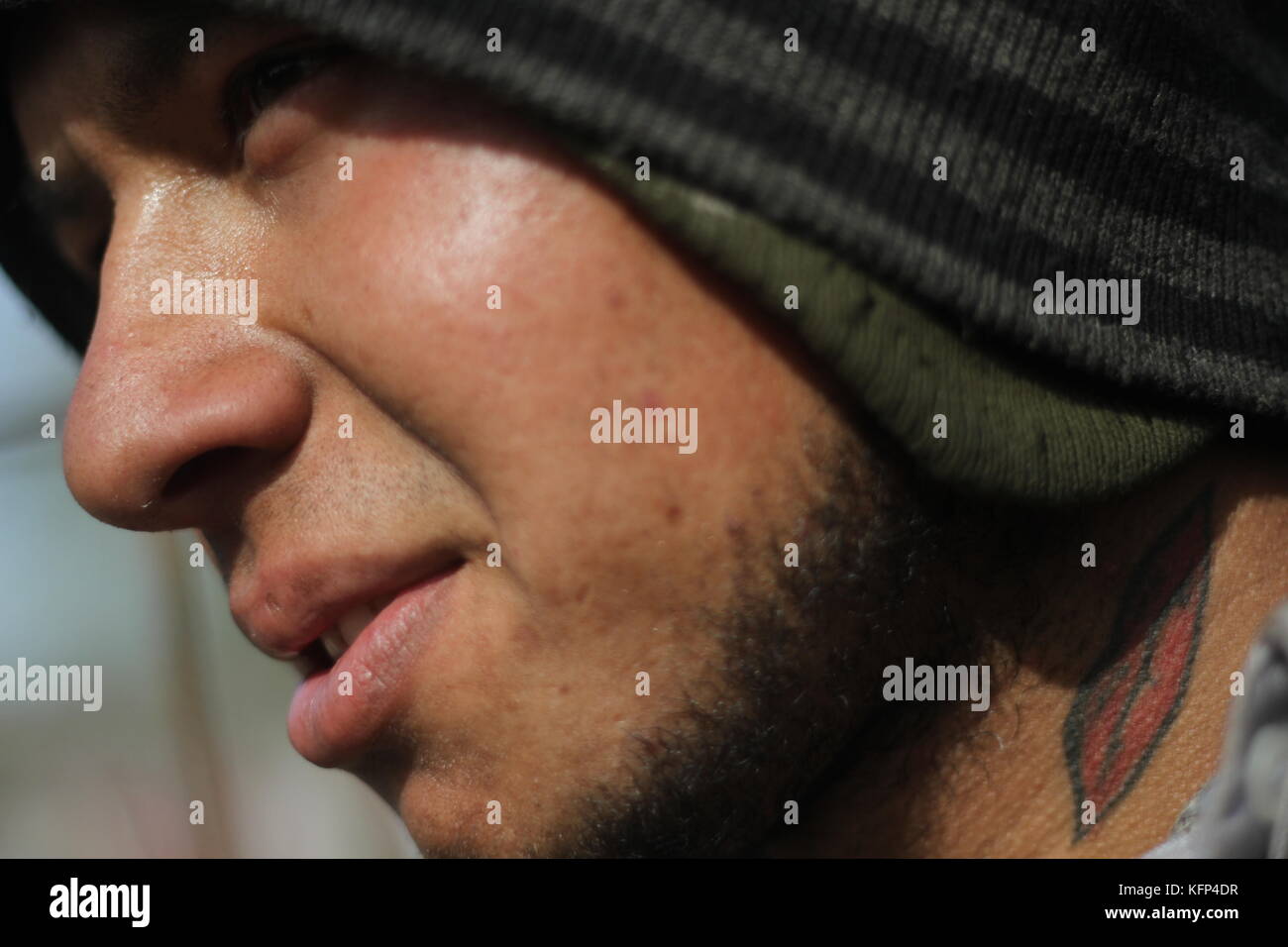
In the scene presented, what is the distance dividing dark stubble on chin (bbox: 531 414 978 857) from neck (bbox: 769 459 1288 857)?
0.06 meters

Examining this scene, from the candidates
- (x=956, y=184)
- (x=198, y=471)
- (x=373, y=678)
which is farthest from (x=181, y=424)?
(x=956, y=184)

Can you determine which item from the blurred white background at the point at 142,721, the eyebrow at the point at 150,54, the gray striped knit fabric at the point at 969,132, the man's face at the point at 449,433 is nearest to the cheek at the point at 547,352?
the man's face at the point at 449,433

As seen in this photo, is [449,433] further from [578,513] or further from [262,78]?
[262,78]

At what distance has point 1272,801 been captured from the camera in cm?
104

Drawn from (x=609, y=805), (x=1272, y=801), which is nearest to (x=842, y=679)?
(x=609, y=805)

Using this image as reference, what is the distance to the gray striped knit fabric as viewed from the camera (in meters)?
1.29

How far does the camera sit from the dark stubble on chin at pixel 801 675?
1.43 m

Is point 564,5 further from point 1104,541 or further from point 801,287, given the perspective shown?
point 1104,541

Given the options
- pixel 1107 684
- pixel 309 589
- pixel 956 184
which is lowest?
pixel 1107 684

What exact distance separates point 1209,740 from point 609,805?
0.73 metres

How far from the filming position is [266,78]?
1479mm

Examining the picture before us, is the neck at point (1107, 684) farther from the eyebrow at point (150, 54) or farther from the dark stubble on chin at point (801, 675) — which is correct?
the eyebrow at point (150, 54)

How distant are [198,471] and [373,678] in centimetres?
35

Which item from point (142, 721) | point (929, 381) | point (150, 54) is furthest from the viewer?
point (142, 721)
